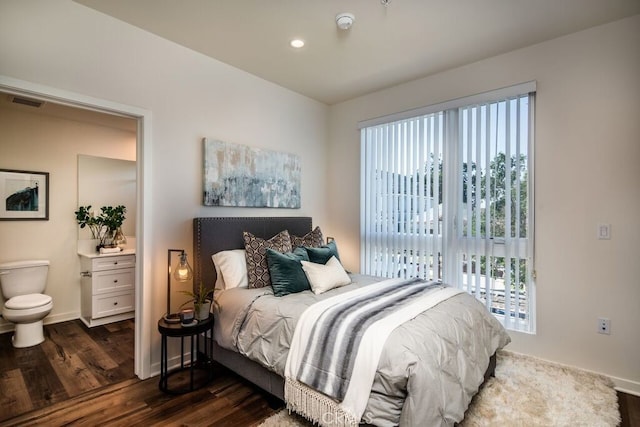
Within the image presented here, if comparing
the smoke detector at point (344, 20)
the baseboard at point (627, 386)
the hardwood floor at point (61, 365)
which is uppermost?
the smoke detector at point (344, 20)

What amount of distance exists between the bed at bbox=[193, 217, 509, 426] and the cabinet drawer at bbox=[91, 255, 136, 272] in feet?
5.87

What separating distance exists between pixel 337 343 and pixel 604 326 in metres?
2.31

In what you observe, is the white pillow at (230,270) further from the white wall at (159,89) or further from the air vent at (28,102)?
the air vent at (28,102)

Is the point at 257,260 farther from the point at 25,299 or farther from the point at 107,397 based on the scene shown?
the point at 25,299

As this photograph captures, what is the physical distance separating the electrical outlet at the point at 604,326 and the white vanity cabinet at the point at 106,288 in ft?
16.1

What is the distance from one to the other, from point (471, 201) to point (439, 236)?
19.0 inches

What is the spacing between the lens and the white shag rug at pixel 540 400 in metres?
1.98

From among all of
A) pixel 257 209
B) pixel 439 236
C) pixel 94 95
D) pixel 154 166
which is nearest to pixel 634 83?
pixel 439 236

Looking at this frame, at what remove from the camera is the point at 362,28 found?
99.0 inches

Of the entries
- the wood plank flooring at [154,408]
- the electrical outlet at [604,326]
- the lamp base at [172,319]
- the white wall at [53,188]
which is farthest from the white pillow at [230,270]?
the electrical outlet at [604,326]

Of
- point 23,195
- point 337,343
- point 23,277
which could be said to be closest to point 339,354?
point 337,343

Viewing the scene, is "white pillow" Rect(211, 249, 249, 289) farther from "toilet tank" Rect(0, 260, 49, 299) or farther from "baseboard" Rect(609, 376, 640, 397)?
"baseboard" Rect(609, 376, 640, 397)

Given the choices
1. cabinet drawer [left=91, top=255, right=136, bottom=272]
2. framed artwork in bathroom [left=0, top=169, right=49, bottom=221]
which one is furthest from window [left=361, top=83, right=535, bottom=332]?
framed artwork in bathroom [left=0, top=169, right=49, bottom=221]

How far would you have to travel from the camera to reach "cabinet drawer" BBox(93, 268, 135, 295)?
378 centimetres
